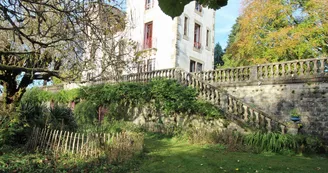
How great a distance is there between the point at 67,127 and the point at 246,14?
15.2 metres

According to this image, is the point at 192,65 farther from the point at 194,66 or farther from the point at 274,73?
the point at 274,73

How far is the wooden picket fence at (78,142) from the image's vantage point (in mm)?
8094

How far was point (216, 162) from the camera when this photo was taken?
736cm

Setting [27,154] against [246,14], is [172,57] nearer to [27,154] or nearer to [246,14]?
[246,14]

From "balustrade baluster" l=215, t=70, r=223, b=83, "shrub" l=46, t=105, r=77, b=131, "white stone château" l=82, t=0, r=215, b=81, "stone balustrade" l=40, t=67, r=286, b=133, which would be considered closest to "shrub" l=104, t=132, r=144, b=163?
"stone balustrade" l=40, t=67, r=286, b=133

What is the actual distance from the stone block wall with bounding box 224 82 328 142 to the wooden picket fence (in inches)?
269

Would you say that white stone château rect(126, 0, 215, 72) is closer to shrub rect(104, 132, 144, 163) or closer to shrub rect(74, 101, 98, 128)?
shrub rect(74, 101, 98, 128)

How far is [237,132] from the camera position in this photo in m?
10.4

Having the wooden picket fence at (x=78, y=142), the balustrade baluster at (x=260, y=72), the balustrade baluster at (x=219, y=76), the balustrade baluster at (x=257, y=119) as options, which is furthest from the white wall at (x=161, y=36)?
the wooden picket fence at (x=78, y=142)

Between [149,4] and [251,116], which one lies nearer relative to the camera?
[251,116]

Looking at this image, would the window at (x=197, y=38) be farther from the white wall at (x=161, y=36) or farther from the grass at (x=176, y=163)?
the grass at (x=176, y=163)

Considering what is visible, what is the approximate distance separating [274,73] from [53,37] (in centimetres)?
978

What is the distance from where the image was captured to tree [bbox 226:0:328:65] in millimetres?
16078

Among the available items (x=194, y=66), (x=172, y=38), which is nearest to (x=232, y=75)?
(x=172, y=38)
